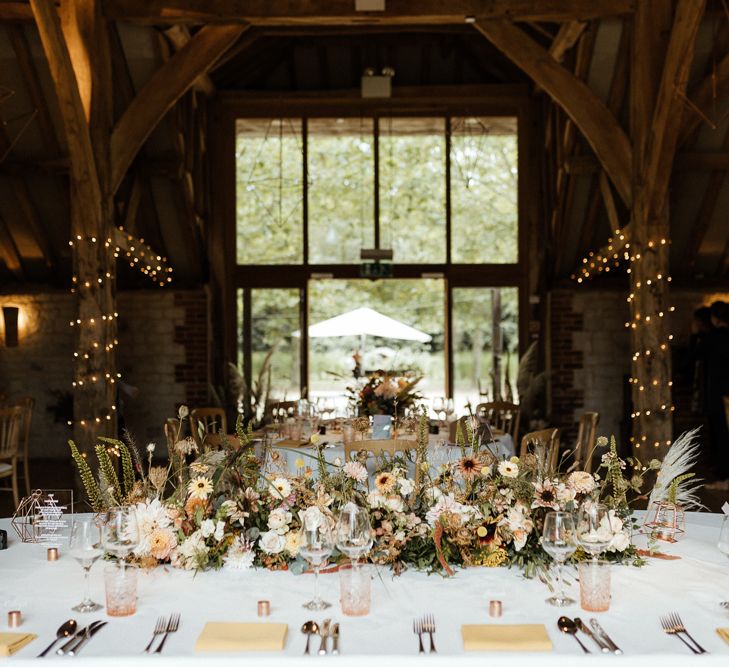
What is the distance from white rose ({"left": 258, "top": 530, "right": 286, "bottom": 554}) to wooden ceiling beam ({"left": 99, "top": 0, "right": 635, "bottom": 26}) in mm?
5297

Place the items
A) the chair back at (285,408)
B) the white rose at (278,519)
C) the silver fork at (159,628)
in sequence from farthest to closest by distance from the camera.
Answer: the chair back at (285,408) < the white rose at (278,519) < the silver fork at (159,628)

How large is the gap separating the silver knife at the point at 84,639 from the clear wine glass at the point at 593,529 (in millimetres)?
1290

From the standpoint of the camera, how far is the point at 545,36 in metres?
9.65

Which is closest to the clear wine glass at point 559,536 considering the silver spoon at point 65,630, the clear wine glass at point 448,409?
the silver spoon at point 65,630

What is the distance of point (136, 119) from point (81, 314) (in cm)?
160

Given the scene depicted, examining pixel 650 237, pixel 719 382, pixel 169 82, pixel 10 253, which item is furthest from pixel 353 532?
pixel 10 253

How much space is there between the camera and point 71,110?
653 cm

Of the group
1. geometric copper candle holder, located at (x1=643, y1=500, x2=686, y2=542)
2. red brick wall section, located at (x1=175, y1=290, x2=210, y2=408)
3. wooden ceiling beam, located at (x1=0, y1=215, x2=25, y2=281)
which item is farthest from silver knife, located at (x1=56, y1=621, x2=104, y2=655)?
red brick wall section, located at (x1=175, y1=290, x2=210, y2=408)

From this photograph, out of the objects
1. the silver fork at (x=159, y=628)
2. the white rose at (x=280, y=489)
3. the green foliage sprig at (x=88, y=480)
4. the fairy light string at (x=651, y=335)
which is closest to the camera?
the silver fork at (x=159, y=628)

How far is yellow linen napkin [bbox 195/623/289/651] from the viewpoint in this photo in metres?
2.16

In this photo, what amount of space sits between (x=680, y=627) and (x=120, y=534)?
4.93ft

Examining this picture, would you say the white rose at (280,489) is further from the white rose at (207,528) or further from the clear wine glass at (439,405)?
the clear wine glass at (439,405)

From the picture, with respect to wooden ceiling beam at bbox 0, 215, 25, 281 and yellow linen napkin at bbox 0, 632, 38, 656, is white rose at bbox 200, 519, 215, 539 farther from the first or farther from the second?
wooden ceiling beam at bbox 0, 215, 25, 281

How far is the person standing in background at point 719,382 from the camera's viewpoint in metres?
8.48
